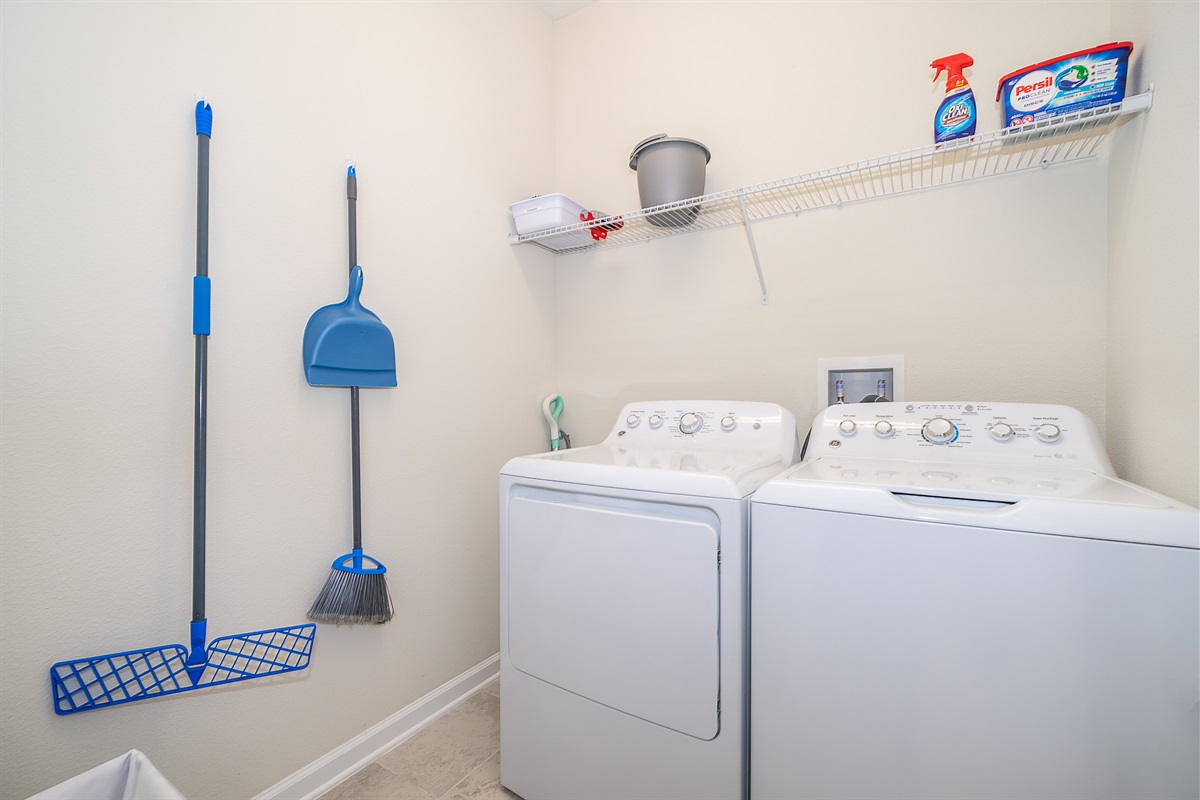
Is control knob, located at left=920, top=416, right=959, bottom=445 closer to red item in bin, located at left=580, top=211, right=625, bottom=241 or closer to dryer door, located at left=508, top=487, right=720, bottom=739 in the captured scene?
dryer door, located at left=508, top=487, right=720, bottom=739

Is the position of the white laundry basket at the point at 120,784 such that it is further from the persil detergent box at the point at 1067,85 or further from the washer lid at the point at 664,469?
the persil detergent box at the point at 1067,85

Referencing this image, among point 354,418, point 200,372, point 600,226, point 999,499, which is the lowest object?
point 999,499

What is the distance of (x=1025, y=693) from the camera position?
77 cm

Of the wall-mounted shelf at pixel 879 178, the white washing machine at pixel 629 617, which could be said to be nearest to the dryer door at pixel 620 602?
the white washing machine at pixel 629 617

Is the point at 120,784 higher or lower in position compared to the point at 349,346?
lower

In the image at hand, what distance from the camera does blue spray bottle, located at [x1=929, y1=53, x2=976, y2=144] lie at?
4.14ft

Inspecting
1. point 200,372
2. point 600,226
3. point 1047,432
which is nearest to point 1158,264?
point 1047,432

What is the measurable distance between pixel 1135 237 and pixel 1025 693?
40.5 inches

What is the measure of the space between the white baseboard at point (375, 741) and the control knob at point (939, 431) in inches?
65.7

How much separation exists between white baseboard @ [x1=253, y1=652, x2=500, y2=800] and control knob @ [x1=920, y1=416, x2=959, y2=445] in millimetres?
1669

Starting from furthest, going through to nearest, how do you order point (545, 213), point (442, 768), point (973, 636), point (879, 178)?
point (545, 213), point (879, 178), point (442, 768), point (973, 636)

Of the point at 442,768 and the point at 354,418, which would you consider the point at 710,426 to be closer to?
the point at 354,418

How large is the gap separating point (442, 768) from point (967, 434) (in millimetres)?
1682

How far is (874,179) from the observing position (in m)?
1.59
